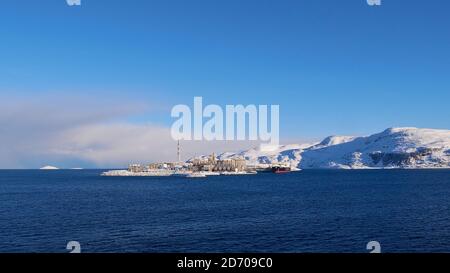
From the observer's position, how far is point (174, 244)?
185 ft

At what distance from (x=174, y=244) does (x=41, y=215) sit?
4737 centimetres
